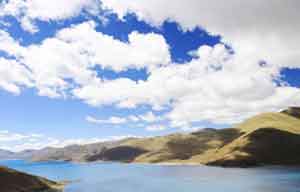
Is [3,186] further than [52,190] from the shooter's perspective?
No

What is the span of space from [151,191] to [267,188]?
40.8 metres

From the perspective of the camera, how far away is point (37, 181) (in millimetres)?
169250

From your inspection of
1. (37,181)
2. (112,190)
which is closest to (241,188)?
(112,190)

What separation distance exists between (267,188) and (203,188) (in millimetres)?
22531

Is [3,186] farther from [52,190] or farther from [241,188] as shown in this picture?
[241,188]

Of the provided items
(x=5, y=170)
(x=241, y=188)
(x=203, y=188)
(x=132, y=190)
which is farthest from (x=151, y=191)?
(x=5, y=170)

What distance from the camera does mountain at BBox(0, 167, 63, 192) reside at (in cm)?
15188

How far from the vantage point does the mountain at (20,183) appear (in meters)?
152

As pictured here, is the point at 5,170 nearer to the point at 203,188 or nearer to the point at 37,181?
the point at 37,181

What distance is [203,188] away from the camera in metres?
165

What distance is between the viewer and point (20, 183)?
15862 centimetres

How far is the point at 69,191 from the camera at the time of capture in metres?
161

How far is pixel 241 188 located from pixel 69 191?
61.0 m

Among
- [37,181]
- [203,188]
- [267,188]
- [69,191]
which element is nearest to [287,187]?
[267,188]
